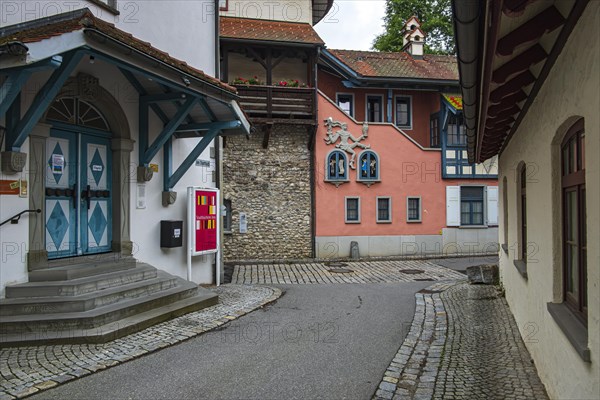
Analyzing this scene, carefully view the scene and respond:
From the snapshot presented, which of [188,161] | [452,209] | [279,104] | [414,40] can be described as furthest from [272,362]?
[414,40]

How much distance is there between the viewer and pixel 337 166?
18.0 m

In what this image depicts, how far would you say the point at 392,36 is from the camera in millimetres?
29125

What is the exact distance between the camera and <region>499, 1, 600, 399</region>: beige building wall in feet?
9.33

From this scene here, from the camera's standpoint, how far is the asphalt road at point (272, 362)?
14.6 ft

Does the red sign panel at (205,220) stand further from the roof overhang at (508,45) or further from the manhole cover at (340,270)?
the roof overhang at (508,45)

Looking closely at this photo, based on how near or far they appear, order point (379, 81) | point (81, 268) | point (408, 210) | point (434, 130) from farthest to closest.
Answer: point (434, 130) < point (379, 81) < point (408, 210) < point (81, 268)

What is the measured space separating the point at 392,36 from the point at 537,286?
2657cm

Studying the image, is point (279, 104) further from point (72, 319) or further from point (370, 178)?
point (72, 319)

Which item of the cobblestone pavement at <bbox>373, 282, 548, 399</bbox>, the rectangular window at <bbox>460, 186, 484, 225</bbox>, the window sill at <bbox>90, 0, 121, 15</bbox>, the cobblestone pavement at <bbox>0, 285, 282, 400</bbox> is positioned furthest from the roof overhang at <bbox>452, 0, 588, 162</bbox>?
the rectangular window at <bbox>460, 186, 484, 225</bbox>

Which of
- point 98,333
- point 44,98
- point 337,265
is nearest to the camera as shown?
point 98,333

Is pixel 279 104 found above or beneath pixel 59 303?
above

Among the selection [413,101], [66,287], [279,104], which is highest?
[413,101]

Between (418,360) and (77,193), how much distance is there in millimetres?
5683

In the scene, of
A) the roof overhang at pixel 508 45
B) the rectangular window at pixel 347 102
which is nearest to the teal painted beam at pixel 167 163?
the roof overhang at pixel 508 45
